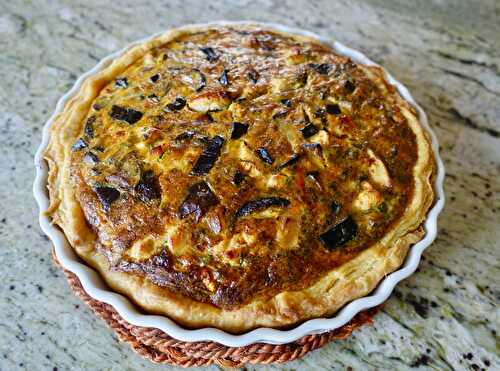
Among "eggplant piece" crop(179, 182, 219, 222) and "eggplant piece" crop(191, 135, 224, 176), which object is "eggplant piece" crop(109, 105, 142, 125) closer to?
"eggplant piece" crop(191, 135, 224, 176)

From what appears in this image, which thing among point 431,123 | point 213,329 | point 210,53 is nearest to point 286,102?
point 210,53

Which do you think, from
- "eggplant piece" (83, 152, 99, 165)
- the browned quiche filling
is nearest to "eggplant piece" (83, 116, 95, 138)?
the browned quiche filling

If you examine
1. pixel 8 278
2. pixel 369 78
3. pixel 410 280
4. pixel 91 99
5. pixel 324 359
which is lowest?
pixel 8 278

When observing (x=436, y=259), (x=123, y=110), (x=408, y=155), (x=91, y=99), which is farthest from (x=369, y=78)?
(x=91, y=99)

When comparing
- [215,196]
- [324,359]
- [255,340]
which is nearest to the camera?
[255,340]

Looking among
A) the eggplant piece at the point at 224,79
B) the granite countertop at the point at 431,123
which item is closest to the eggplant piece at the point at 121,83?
the eggplant piece at the point at 224,79

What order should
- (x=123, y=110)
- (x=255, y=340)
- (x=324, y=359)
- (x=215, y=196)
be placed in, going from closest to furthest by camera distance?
(x=255, y=340), (x=215, y=196), (x=324, y=359), (x=123, y=110)

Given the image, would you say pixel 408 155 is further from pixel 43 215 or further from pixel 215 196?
pixel 43 215
